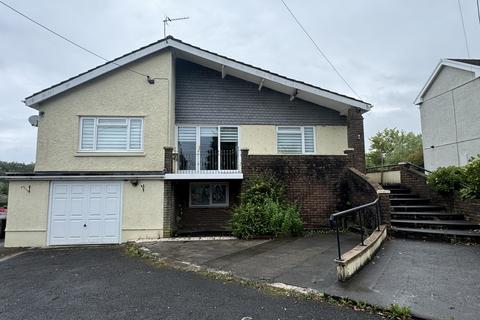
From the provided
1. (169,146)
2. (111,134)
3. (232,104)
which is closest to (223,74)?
(232,104)

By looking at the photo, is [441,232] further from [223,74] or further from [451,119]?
[451,119]

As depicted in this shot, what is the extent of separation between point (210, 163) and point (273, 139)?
286 cm

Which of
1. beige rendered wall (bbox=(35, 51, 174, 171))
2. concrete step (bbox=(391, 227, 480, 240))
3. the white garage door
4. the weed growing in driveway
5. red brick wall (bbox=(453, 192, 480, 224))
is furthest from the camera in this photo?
beige rendered wall (bbox=(35, 51, 174, 171))

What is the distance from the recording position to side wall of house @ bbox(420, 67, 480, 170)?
1373 cm

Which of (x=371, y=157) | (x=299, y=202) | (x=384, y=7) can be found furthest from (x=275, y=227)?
(x=371, y=157)

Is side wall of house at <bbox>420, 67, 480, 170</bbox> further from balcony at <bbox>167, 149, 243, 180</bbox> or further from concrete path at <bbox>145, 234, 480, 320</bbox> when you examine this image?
balcony at <bbox>167, 149, 243, 180</bbox>

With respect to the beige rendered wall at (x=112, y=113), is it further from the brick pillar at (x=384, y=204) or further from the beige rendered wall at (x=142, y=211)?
the brick pillar at (x=384, y=204)

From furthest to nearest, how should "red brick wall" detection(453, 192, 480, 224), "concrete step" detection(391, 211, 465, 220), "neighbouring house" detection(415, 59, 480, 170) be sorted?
"neighbouring house" detection(415, 59, 480, 170)
"concrete step" detection(391, 211, 465, 220)
"red brick wall" detection(453, 192, 480, 224)

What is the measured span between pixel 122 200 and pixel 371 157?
35602 millimetres

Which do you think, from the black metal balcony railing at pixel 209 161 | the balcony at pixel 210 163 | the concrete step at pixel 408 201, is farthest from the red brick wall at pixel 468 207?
the black metal balcony railing at pixel 209 161

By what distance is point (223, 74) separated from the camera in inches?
484

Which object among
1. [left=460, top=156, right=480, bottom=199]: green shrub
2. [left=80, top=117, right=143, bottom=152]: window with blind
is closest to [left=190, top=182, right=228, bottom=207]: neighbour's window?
[left=80, top=117, right=143, bottom=152]: window with blind

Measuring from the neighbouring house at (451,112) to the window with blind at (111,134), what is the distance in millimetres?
15162

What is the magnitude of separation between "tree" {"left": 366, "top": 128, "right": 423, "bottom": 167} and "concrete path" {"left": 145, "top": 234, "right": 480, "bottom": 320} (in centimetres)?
3253
